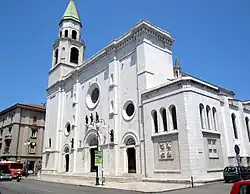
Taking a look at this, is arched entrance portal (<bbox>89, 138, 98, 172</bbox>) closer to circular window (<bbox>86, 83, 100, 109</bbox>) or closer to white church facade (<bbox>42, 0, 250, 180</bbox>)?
white church facade (<bbox>42, 0, 250, 180</bbox>)

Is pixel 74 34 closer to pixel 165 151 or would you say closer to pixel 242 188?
pixel 165 151

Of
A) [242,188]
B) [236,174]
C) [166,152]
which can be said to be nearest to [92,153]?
[166,152]

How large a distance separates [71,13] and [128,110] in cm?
2613

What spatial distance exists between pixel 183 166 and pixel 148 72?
10.6 meters

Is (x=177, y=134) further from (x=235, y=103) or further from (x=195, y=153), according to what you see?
(x=235, y=103)

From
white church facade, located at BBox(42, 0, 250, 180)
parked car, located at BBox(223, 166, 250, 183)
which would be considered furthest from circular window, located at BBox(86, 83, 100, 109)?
parked car, located at BBox(223, 166, 250, 183)

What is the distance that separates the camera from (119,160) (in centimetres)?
2609

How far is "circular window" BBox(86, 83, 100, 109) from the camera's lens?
32844 millimetres

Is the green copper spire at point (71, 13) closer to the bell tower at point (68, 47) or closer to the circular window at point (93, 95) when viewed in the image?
the bell tower at point (68, 47)

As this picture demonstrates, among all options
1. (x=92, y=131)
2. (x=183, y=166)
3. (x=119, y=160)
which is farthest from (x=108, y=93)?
(x=183, y=166)

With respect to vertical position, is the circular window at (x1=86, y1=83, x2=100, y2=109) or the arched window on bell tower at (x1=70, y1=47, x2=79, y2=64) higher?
the arched window on bell tower at (x1=70, y1=47, x2=79, y2=64)

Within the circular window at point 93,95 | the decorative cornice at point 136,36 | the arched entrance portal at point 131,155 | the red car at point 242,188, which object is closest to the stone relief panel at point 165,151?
the arched entrance portal at point 131,155

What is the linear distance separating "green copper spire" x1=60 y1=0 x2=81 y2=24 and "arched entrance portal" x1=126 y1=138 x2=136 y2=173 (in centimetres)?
2807

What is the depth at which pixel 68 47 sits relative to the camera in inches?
1658
